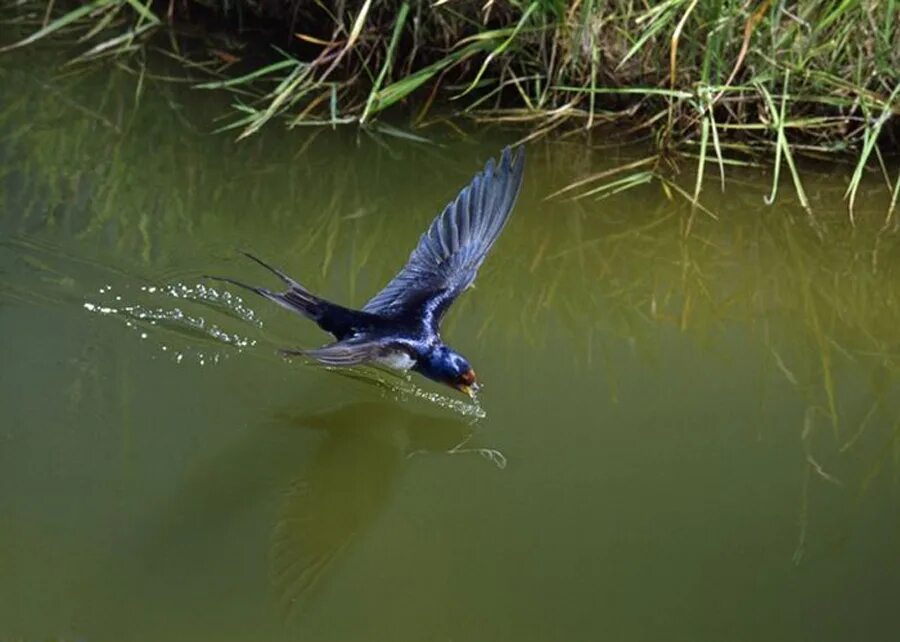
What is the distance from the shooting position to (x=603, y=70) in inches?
176

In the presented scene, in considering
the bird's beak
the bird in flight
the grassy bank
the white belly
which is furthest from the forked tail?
the grassy bank

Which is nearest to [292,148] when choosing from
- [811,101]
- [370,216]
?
[370,216]

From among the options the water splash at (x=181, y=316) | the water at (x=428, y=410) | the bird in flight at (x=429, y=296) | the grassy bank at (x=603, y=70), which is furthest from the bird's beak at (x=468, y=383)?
the grassy bank at (x=603, y=70)

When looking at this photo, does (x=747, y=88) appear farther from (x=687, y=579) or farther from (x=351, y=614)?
(x=351, y=614)

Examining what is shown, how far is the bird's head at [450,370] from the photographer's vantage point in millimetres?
3004

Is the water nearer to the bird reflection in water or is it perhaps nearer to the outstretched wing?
the bird reflection in water

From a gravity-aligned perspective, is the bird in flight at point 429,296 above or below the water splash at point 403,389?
above

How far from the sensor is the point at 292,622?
253 centimetres

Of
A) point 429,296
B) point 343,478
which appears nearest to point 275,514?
point 343,478

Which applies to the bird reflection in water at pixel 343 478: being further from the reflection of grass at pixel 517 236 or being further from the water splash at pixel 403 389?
the reflection of grass at pixel 517 236

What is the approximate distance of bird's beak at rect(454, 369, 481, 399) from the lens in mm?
3004

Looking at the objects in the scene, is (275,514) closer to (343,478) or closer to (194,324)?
(343,478)

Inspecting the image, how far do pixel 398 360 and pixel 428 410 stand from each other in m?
0.19

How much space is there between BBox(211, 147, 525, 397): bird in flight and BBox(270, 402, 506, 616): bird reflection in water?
0.12 metres
